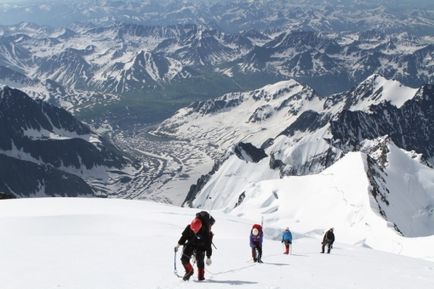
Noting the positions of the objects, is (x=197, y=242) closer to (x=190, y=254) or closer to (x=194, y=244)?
(x=194, y=244)

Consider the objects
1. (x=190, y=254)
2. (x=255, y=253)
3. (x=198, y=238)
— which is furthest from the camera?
(x=255, y=253)

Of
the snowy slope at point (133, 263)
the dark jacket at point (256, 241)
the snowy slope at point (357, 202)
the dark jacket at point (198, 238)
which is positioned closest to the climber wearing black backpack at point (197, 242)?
the dark jacket at point (198, 238)

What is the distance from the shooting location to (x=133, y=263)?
110 ft

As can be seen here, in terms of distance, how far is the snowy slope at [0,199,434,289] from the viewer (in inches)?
1116

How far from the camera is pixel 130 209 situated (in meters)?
69.6

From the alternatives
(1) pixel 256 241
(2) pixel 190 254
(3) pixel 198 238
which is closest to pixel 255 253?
(1) pixel 256 241

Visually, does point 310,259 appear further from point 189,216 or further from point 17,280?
point 189,216

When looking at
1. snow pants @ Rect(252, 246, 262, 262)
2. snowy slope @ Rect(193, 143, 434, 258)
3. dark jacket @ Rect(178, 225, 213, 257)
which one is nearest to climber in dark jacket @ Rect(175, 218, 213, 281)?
Result: dark jacket @ Rect(178, 225, 213, 257)

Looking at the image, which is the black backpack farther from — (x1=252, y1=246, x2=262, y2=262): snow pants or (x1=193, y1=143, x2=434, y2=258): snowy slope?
(x1=193, y1=143, x2=434, y2=258): snowy slope

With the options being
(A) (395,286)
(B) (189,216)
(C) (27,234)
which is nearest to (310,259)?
(A) (395,286)

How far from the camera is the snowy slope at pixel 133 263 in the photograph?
28.3 metres

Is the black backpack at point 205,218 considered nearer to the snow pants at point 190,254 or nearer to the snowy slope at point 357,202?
the snow pants at point 190,254

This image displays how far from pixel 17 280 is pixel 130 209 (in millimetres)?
41732

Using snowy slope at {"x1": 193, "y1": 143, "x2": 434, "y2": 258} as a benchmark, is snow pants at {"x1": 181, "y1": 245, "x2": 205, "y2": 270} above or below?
above
